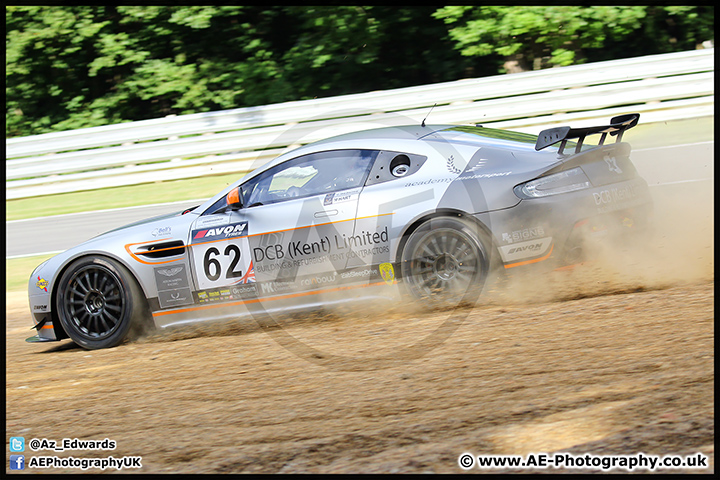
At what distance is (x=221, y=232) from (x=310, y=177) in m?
0.85

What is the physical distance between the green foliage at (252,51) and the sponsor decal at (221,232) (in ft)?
33.9

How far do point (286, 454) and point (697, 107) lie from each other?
31.2 ft

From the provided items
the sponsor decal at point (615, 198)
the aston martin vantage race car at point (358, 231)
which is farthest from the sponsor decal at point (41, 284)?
the sponsor decal at point (615, 198)

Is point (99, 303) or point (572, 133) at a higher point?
point (572, 133)

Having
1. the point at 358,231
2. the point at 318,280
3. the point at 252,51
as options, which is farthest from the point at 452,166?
the point at 252,51

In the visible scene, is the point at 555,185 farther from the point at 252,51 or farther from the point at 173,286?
the point at 252,51

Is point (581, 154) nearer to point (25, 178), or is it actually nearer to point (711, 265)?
point (711, 265)

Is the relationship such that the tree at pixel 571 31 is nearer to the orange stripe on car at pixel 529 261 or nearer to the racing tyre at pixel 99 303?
Answer: the orange stripe on car at pixel 529 261

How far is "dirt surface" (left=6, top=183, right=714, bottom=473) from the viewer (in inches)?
130

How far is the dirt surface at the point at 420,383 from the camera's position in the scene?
3.30 meters

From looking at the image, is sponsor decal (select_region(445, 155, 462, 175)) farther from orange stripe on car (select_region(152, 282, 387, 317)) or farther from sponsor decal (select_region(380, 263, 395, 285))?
orange stripe on car (select_region(152, 282, 387, 317))

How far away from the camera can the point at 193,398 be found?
14.1 ft

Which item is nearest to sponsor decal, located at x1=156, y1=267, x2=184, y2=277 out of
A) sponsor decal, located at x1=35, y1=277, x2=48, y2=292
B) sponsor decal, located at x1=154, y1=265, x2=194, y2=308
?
sponsor decal, located at x1=154, y1=265, x2=194, y2=308

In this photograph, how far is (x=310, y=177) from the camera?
5492mm
